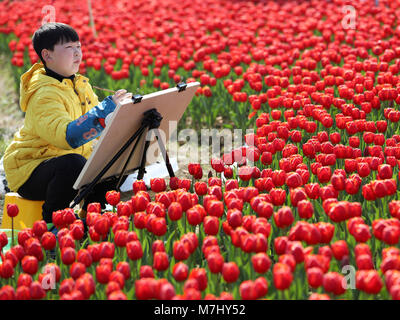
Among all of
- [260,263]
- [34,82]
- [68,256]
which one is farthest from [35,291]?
[34,82]

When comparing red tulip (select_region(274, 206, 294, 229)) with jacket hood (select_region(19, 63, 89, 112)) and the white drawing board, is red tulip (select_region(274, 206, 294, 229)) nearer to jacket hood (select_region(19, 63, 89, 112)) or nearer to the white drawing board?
the white drawing board

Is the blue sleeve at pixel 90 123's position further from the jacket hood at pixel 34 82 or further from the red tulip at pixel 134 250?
the red tulip at pixel 134 250

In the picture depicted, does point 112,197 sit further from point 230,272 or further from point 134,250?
point 230,272

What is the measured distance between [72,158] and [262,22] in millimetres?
5658

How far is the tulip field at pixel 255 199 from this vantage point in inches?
114

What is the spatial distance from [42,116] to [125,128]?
66cm

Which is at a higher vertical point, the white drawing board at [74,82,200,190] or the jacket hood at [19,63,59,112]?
the jacket hood at [19,63,59,112]

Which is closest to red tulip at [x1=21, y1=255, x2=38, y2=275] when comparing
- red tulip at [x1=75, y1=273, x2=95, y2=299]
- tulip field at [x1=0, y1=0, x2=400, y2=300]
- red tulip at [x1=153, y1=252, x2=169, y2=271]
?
tulip field at [x1=0, y1=0, x2=400, y2=300]

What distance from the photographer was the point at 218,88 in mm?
7031

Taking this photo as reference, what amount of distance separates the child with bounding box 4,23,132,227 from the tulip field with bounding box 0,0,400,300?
0.38 metres

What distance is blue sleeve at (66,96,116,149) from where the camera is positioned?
409cm

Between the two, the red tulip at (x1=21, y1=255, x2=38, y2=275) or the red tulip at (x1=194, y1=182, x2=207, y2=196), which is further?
the red tulip at (x1=194, y1=182, x2=207, y2=196)
